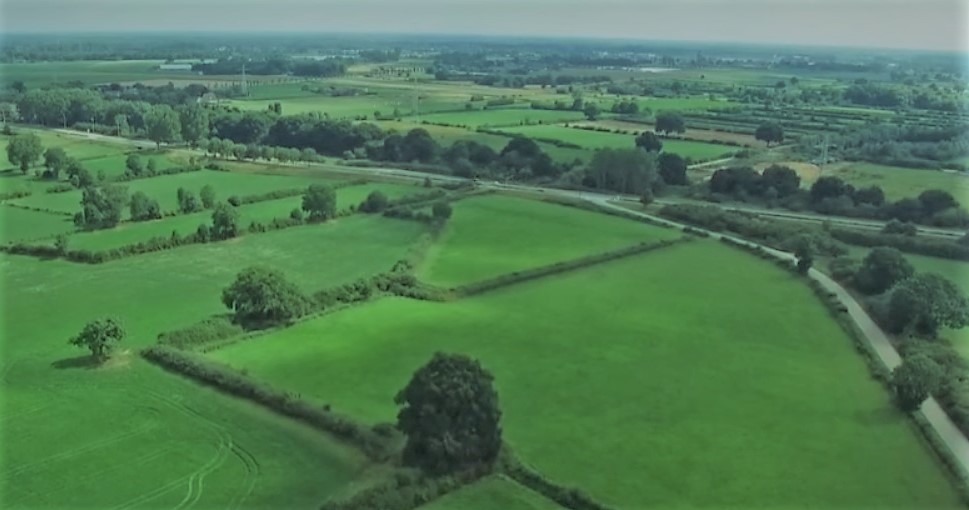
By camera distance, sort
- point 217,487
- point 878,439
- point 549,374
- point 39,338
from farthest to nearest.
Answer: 1. point 39,338
2. point 549,374
3. point 878,439
4. point 217,487

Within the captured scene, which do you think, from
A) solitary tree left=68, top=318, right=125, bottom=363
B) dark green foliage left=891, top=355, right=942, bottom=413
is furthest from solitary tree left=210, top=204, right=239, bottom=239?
dark green foliage left=891, top=355, right=942, bottom=413

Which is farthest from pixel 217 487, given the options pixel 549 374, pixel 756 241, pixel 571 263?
pixel 756 241

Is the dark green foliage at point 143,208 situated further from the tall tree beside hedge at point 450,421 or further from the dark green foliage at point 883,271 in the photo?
the dark green foliage at point 883,271

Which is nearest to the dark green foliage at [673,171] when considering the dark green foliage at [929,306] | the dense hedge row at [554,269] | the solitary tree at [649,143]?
the solitary tree at [649,143]

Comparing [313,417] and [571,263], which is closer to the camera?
[313,417]

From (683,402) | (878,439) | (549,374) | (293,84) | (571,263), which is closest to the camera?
(878,439)

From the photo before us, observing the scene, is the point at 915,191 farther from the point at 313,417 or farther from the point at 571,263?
the point at 313,417
